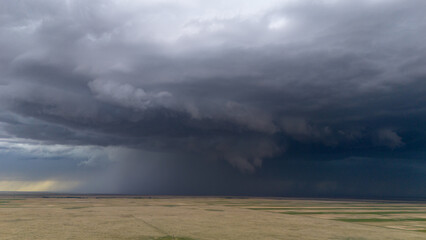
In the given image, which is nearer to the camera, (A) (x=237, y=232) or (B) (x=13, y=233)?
(B) (x=13, y=233)

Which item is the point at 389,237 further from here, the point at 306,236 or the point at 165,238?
the point at 165,238

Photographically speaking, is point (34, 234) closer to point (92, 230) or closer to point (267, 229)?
point (92, 230)

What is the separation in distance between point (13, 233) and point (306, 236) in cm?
5404

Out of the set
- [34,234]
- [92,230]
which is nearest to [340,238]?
[92,230]

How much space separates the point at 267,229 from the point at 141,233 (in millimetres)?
26444

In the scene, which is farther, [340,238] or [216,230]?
[216,230]

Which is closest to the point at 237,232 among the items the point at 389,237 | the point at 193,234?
the point at 193,234

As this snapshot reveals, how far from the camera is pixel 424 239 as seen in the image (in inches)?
2419

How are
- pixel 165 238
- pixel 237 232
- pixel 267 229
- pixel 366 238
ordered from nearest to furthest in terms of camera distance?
pixel 165 238, pixel 366 238, pixel 237 232, pixel 267 229

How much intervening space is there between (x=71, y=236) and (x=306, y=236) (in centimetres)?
4221

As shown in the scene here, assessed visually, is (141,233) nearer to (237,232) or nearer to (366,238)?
(237,232)

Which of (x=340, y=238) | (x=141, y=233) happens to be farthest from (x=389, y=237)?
(x=141, y=233)

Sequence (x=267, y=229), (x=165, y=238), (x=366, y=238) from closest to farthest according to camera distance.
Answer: (x=165, y=238)
(x=366, y=238)
(x=267, y=229)

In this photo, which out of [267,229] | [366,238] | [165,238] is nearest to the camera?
[165,238]
